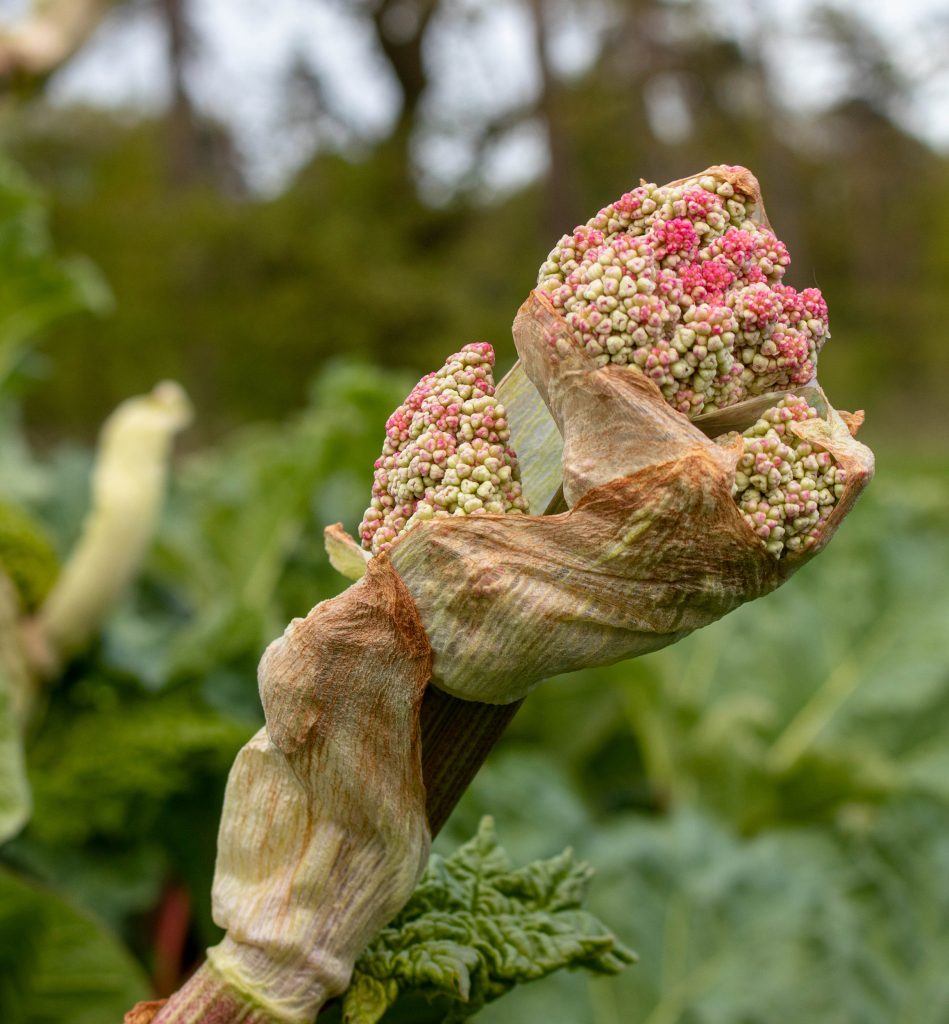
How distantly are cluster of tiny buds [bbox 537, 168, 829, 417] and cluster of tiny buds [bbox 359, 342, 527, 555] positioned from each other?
59 mm

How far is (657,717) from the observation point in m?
2.22

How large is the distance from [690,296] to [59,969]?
0.92 meters

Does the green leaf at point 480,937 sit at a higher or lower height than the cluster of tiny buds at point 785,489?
lower

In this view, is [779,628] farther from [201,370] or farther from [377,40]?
[377,40]

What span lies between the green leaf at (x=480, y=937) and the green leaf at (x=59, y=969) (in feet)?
1.82

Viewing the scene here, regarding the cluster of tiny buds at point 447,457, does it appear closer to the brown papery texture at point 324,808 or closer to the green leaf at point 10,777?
the brown papery texture at point 324,808

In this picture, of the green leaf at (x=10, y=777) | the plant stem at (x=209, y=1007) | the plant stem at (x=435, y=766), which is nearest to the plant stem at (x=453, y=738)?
the plant stem at (x=435, y=766)

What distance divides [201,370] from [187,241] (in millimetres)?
1303

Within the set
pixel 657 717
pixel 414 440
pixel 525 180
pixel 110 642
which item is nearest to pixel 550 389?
pixel 414 440

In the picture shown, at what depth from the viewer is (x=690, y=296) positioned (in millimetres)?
512

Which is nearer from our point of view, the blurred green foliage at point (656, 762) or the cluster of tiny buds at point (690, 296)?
the cluster of tiny buds at point (690, 296)

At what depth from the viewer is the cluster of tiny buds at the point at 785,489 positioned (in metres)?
0.51

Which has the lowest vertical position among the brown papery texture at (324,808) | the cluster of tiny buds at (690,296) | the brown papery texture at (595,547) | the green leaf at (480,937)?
the green leaf at (480,937)

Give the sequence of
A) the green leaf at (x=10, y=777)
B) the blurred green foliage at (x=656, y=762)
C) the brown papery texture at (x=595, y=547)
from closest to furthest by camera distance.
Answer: the brown papery texture at (x=595, y=547) < the green leaf at (x=10, y=777) < the blurred green foliage at (x=656, y=762)
